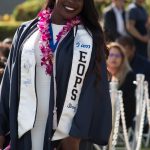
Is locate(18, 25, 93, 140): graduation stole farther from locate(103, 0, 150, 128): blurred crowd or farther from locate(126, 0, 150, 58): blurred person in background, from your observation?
locate(126, 0, 150, 58): blurred person in background

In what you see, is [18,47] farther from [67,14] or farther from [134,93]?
[134,93]

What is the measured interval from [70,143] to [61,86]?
33cm

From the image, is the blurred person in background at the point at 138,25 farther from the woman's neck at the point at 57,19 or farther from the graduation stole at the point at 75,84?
the graduation stole at the point at 75,84

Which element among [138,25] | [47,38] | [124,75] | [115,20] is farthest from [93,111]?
[138,25]

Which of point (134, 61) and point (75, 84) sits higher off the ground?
point (134, 61)

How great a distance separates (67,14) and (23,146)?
2.64ft

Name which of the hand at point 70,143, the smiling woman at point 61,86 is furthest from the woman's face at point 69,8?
the hand at point 70,143

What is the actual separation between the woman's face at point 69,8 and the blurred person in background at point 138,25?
8.72 m

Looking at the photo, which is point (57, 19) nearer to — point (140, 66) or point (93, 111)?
point (93, 111)

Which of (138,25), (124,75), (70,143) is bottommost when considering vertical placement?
(70,143)

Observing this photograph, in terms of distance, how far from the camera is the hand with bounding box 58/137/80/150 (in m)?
4.95

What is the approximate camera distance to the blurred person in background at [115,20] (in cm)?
1360

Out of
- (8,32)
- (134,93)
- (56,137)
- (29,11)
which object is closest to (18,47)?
(56,137)

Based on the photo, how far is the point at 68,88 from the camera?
195 inches
